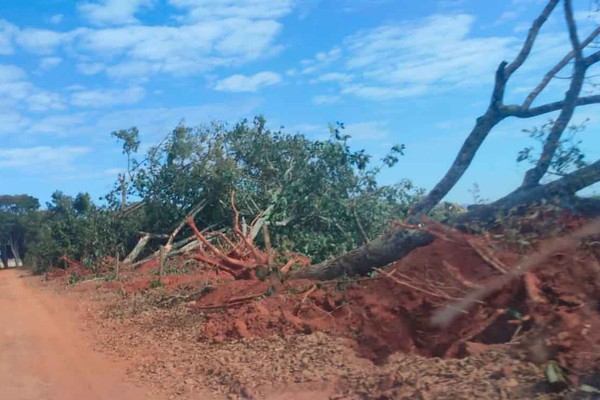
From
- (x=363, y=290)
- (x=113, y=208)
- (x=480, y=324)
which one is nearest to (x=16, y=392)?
(x=363, y=290)

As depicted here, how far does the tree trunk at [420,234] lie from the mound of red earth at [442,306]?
27cm

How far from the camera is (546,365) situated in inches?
193

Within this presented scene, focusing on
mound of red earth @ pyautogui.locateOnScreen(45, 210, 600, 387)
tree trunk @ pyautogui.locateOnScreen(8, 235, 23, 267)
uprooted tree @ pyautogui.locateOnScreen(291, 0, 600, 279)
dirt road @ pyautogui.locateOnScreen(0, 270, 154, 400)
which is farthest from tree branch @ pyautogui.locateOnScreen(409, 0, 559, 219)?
tree trunk @ pyautogui.locateOnScreen(8, 235, 23, 267)

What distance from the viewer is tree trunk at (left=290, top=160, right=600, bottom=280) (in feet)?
23.5

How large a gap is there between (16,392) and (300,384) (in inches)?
119

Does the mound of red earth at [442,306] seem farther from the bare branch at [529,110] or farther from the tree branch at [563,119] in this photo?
the bare branch at [529,110]

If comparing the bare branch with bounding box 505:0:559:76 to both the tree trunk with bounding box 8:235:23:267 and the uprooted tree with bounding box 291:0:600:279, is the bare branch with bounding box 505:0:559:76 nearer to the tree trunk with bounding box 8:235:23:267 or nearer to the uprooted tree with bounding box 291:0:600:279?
the uprooted tree with bounding box 291:0:600:279

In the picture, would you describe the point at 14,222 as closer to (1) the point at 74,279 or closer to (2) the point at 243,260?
(1) the point at 74,279

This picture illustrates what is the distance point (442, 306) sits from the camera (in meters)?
6.61

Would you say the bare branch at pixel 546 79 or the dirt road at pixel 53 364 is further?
the bare branch at pixel 546 79

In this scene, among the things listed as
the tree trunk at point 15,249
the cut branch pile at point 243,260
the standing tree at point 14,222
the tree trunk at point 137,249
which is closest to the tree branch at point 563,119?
the cut branch pile at point 243,260

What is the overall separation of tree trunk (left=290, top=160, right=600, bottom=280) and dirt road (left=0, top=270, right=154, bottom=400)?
3.17m

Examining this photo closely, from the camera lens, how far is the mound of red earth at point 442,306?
5266 mm

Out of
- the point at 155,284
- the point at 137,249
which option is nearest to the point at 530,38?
the point at 155,284
